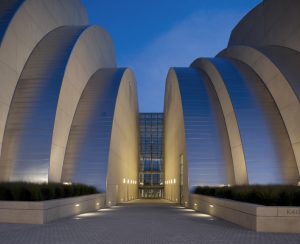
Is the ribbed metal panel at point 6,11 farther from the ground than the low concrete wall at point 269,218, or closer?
farther from the ground

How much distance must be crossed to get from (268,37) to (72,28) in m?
15.0

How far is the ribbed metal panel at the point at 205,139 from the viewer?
2673cm

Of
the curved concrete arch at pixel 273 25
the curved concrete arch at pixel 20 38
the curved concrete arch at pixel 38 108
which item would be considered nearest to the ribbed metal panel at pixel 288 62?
the curved concrete arch at pixel 273 25

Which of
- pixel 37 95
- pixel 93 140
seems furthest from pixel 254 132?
pixel 37 95

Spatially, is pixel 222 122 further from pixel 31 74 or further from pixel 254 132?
pixel 31 74

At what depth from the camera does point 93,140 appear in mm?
27359

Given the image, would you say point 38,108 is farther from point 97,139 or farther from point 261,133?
point 261,133

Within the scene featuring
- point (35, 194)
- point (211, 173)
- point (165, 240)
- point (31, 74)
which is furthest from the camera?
point (211, 173)

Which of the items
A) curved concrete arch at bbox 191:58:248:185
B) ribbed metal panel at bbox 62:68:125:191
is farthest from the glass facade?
curved concrete arch at bbox 191:58:248:185

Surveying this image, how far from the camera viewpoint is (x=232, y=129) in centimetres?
2664

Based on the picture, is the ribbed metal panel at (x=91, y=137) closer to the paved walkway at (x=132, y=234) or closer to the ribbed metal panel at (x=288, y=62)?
the paved walkway at (x=132, y=234)

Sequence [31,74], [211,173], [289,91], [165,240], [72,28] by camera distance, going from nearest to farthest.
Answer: [165,240] → [289,91] → [31,74] → [211,173] → [72,28]

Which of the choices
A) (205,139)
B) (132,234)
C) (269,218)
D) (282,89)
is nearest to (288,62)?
(282,89)

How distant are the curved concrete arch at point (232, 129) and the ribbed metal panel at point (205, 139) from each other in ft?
2.17
